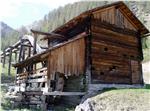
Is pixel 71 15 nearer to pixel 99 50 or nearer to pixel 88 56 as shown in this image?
pixel 99 50

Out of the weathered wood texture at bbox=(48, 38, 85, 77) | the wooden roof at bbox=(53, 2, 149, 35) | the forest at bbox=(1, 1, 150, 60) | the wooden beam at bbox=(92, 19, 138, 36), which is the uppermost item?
the forest at bbox=(1, 1, 150, 60)

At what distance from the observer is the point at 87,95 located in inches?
710

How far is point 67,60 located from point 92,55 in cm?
193

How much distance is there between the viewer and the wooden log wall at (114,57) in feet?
65.6

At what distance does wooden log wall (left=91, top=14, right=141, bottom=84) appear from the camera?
2000 cm

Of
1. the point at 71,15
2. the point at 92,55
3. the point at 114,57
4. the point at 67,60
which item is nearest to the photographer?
the point at 67,60

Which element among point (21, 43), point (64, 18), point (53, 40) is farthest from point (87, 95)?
point (64, 18)

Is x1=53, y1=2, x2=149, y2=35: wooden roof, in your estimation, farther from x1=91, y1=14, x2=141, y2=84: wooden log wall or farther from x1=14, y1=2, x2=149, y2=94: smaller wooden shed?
x1=91, y1=14, x2=141, y2=84: wooden log wall

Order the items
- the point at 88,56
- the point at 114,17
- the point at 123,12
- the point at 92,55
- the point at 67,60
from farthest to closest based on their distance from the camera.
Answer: the point at 123,12 < the point at 114,17 < the point at 92,55 < the point at 88,56 < the point at 67,60

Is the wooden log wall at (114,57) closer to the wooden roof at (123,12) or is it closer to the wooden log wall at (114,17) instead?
the wooden log wall at (114,17)

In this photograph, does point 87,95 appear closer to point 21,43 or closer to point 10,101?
point 10,101

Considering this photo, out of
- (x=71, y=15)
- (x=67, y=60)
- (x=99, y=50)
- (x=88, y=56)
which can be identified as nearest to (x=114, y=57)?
(x=99, y=50)

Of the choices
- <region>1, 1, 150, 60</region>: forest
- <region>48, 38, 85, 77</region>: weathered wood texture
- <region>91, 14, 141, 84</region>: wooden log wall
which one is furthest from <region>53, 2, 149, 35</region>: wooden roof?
<region>1, 1, 150, 60</region>: forest

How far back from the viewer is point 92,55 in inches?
776
